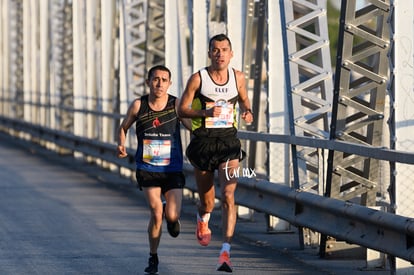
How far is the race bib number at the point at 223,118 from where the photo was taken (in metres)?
11.7

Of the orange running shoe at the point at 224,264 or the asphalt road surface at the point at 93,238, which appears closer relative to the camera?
the orange running shoe at the point at 224,264

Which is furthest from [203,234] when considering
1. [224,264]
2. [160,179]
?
[224,264]

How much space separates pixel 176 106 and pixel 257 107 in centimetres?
533

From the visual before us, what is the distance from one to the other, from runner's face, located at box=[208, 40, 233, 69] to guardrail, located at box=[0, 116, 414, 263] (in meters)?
1.13

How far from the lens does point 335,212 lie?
11.9m

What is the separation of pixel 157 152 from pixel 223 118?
57cm

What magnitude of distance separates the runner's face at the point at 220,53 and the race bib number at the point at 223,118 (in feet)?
0.95

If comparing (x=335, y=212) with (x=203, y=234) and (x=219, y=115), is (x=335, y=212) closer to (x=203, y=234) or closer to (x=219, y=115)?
(x=203, y=234)

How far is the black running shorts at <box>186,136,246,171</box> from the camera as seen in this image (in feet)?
39.0

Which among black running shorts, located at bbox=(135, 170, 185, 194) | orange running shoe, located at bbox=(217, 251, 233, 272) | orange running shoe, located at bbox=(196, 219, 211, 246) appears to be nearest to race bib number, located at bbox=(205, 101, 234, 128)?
black running shorts, located at bbox=(135, 170, 185, 194)

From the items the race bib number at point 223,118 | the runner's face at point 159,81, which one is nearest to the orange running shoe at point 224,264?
the race bib number at point 223,118

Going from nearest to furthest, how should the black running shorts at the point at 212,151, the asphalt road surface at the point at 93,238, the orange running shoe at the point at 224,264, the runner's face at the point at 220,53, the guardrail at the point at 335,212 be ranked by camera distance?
the guardrail at the point at 335,212, the orange running shoe at the point at 224,264, the runner's face at the point at 220,53, the black running shorts at the point at 212,151, the asphalt road surface at the point at 93,238

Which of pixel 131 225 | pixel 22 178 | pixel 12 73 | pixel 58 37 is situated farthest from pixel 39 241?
pixel 12 73

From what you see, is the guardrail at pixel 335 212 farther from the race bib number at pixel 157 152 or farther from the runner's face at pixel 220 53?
the race bib number at pixel 157 152
